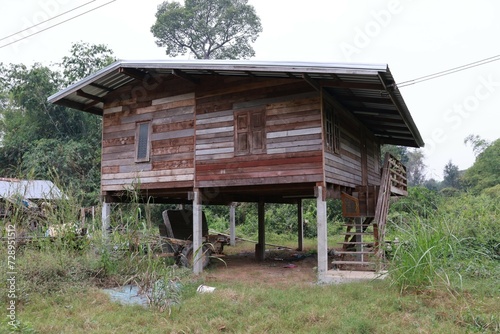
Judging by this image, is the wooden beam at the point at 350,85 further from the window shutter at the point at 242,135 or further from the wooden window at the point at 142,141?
the wooden window at the point at 142,141

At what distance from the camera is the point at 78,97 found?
37.8 ft

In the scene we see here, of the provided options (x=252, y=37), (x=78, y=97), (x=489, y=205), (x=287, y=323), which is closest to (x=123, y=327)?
(x=287, y=323)

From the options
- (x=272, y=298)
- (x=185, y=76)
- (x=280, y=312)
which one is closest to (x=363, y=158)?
(x=185, y=76)

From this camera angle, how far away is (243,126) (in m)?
9.69

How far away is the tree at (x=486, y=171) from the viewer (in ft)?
98.9

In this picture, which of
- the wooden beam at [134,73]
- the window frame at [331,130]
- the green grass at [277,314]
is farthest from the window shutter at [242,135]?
the green grass at [277,314]

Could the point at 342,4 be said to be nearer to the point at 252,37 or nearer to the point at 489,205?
the point at 489,205

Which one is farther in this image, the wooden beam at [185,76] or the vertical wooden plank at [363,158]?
the vertical wooden plank at [363,158]

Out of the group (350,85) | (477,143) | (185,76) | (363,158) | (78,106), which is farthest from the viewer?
(477,143)

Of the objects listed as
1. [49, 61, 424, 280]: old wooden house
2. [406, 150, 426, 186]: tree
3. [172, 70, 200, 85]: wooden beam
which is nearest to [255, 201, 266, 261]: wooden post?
[49, 61, 424, 280]: old wooden house

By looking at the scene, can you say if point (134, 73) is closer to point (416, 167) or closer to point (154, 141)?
point (154, 141)

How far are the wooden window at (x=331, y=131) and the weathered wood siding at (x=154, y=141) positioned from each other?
3314 mm

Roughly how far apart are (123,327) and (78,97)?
7.89 metres

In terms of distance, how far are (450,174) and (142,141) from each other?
52.7m
